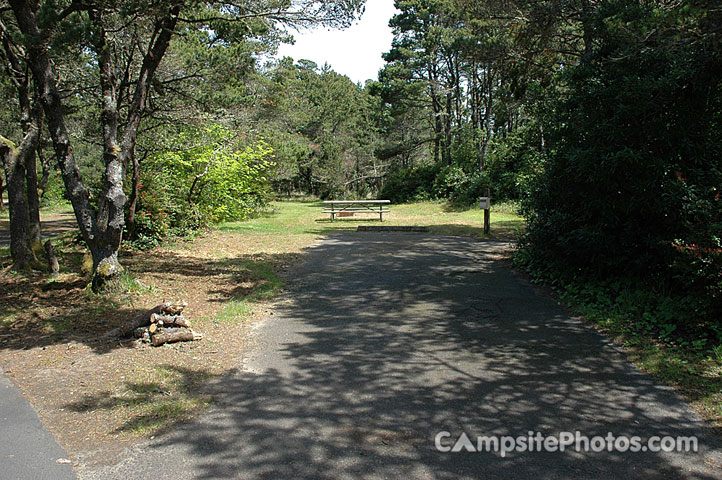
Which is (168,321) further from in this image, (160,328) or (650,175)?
(650,175)

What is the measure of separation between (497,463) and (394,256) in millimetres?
7995

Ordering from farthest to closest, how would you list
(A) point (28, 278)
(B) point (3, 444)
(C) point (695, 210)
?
(A) point (28, 278) < (C) point (695, 210) < (B) point (3, 444)

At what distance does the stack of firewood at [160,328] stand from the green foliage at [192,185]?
6.09 meters

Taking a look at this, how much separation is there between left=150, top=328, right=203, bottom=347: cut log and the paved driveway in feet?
2.56

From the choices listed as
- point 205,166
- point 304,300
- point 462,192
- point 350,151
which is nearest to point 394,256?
point 304,300

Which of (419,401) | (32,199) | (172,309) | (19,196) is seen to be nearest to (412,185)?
(32,199)

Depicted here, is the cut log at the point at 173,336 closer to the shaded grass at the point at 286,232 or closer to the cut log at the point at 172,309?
the cut log at the point at 172,309

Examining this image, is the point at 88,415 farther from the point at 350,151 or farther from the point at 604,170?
the point at 350,151

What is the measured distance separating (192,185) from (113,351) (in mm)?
9406

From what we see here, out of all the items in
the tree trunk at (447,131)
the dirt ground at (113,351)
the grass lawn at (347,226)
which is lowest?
the dirt ground at (113,351)

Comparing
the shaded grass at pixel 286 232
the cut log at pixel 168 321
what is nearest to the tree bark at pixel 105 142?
the shaded grass at pixel 286 232

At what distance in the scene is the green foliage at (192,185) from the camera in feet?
39.0

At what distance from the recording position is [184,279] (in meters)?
8.79

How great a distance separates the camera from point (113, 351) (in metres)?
5.36
